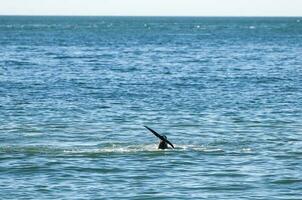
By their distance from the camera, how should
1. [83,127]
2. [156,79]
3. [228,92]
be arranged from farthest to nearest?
[156,79] < [228,92] < [83,127]

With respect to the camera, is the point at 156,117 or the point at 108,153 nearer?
the point at 108,153

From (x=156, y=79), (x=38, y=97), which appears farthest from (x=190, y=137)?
(x=156, y=79)

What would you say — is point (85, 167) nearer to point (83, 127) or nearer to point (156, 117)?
point (83, 127)

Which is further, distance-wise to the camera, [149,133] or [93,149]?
[149,133]

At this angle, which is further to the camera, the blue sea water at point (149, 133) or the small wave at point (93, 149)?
the small wave at point (93, 149)

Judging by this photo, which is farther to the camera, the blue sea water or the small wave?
the small wave

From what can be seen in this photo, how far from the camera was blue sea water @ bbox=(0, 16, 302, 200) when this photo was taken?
91.1ft

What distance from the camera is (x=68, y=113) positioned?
4397 centimetres

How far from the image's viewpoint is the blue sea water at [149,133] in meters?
27.8

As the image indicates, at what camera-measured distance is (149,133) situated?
125ft

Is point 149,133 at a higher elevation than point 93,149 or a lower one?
lower

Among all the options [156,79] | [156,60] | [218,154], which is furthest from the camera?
[156,60]

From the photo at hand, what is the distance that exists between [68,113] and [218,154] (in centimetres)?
1304

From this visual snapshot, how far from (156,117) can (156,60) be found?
4717 centimetres
